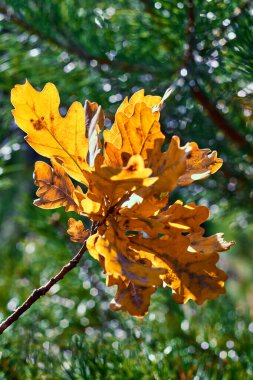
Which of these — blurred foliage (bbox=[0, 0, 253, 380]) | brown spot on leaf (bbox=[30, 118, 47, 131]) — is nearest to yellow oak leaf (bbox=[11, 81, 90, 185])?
brown spot on leaf (bbox=[30, 118, 47, 131])

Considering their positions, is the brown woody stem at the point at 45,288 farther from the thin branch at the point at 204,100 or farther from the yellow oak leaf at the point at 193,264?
the thin branch at the point at 204,100

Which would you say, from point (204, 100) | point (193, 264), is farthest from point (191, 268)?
point (204, 100)

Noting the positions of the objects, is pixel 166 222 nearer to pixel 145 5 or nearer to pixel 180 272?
pixel 180 272

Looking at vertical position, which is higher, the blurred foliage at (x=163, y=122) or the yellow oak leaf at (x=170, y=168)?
the yellow oak leaf at (x=170, y=168)

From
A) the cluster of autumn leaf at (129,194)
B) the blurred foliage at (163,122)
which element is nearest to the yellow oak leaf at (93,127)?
the cluster of autumn leaf at (129,194)

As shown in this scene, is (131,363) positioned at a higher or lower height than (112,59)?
lower

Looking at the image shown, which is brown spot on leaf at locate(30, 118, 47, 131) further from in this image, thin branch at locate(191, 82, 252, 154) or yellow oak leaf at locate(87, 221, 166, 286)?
thin branch at locate(191, 82, 252, 154)

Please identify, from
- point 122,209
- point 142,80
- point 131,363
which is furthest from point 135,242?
point 142,80

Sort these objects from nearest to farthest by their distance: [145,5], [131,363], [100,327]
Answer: [131,363] < [145,5] < [100,327]
